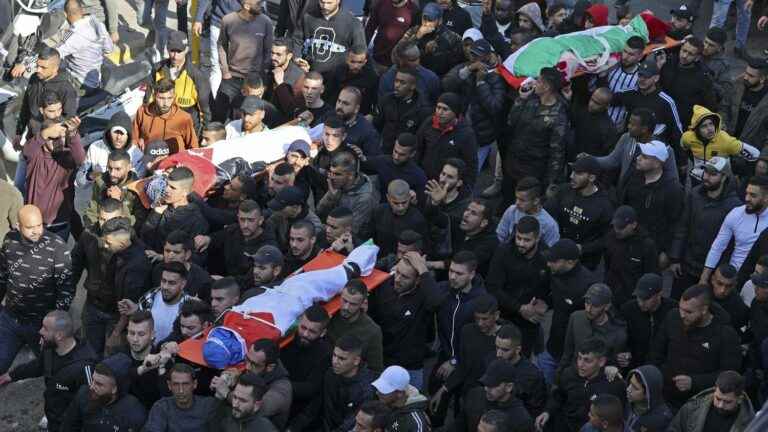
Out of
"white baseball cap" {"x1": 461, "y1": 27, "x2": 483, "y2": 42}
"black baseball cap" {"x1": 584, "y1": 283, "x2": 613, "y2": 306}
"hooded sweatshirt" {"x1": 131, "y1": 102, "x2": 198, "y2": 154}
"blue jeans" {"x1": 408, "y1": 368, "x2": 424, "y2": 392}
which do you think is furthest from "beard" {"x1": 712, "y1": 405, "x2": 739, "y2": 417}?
"hooded sweatshirt" {"x1": 131, "y1": 102, "x2": 198, "y2": 154}

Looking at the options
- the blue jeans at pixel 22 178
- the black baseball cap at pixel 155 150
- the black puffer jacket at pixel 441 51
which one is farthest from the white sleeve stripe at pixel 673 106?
the blue jeans at pixel 22 178

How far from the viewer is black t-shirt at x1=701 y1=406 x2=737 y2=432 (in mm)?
8961

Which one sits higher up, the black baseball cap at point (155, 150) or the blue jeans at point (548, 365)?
the black baseball cap at point (155, 150)

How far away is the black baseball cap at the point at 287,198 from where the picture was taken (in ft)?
36.3

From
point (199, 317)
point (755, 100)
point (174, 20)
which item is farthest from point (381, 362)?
point (174, 20)

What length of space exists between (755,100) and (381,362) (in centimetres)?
529

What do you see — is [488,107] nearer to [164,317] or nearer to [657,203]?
[657,203]

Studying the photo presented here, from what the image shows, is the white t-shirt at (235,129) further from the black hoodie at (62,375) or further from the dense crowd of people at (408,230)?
the black hoodie at (62,375)

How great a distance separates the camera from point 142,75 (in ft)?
49.1

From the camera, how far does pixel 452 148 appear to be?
39.8 ft

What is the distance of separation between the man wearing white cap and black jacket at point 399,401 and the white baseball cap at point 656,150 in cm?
327

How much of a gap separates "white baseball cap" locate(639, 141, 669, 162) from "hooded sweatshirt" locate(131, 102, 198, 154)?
13.1ft

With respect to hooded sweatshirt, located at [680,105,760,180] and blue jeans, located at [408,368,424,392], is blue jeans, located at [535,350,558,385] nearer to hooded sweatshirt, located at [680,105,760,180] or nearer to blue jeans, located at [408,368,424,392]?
blue jeans, located at [408,368,424,392]

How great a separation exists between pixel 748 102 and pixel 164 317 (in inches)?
242
